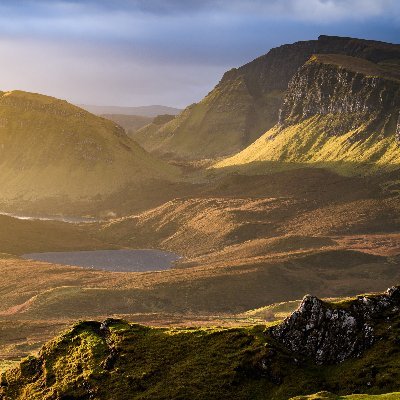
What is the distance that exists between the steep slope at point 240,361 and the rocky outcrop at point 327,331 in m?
0.06

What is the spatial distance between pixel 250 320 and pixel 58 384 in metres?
57.6

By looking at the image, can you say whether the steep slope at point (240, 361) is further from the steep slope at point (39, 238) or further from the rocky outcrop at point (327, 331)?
the steep slope at point (39, 238)

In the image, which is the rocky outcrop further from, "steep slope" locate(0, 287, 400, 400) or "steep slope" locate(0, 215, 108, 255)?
"steep slope" locate(0, 215, 108, 255)

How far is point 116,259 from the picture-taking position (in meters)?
157

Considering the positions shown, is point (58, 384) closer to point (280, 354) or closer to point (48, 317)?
point (280, 354)

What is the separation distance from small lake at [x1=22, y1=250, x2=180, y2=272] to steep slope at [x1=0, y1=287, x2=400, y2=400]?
10418cm

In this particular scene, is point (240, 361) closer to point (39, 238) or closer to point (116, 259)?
point (116, 259)

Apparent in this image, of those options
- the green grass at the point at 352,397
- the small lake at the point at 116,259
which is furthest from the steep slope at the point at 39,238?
the green grass at the point at 352,397

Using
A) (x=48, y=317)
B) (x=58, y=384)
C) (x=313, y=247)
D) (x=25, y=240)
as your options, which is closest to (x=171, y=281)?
(x=48, y=317)

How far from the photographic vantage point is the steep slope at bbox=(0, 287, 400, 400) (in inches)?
1361

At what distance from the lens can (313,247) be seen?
14900 cm

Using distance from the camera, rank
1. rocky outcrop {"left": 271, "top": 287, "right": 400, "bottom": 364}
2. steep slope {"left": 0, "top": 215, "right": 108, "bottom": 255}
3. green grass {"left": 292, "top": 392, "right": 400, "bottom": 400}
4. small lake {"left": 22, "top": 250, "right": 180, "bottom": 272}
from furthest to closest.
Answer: steep slope {"left": 0, "top": 215, "right": 108, "bottom": 255} → small lake {"left": 22, "top": 250, "right": 180, "bottom": 272} → rocky outcrop {"left": 271, "top": 287, "right": 400, "bottom": 364} → green grass {"left": 292, "top": 392, "right": 400, "bottom": 400}

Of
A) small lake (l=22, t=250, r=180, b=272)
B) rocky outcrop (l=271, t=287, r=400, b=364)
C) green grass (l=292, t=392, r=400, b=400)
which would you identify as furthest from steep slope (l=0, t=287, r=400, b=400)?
small lake (l=22, t=250, r=180, b=272)

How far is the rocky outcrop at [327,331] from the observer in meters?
36.2
